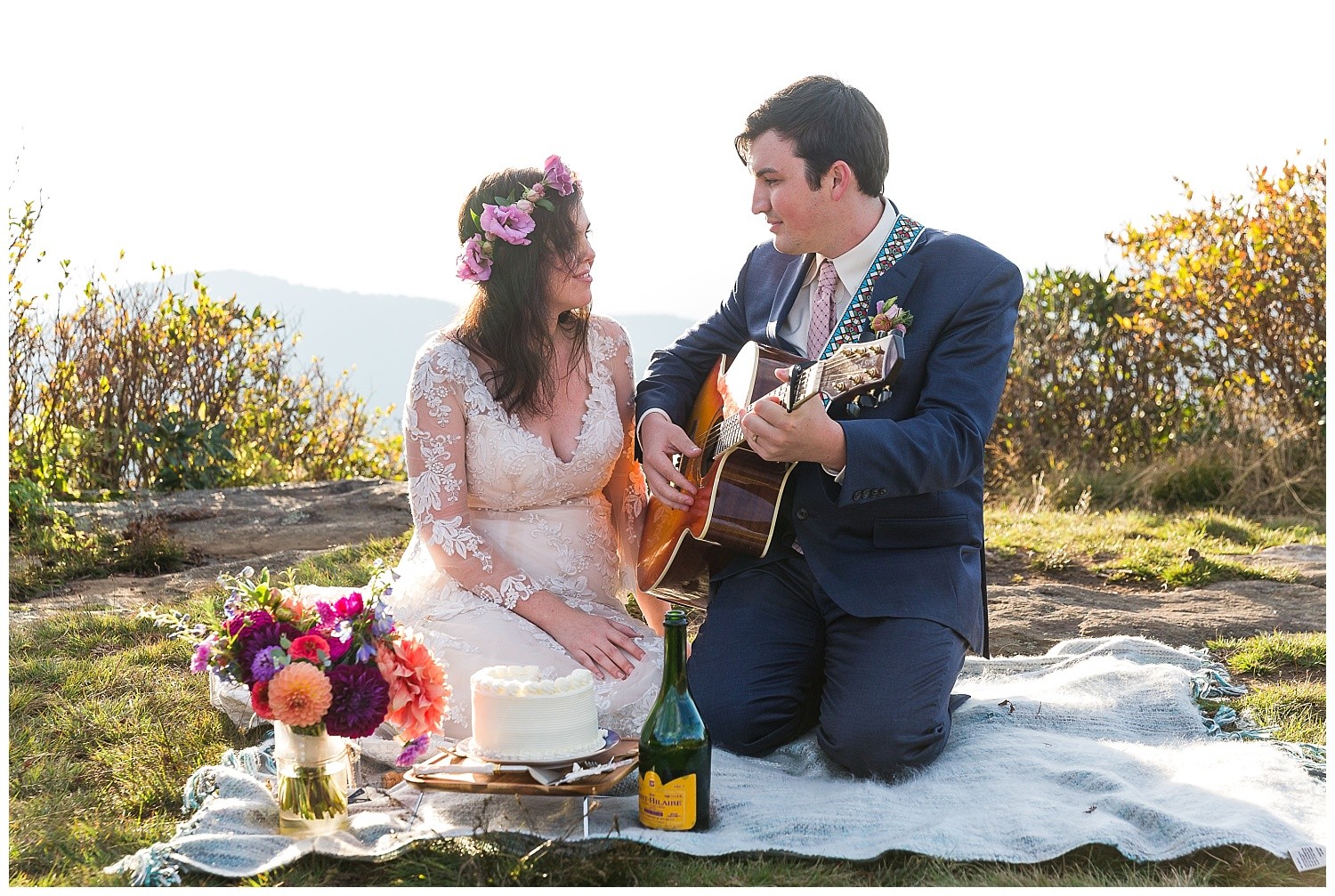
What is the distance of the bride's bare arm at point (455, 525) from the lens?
3557mm

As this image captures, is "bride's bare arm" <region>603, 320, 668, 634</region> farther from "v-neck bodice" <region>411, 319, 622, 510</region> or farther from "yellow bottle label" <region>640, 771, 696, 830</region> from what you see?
"yellow bottle label" <region>640, 771, 696, 830</region>

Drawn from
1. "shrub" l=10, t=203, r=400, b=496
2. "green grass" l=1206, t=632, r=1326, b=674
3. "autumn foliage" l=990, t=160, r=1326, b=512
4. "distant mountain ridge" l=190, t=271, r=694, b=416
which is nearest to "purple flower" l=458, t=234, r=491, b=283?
"green grass" l=1206, t=632, r=1326, b=674

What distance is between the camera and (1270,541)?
6574mm

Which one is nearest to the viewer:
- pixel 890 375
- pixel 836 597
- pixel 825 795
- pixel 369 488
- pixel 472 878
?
pixel 472 878

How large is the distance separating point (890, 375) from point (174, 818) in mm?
2041

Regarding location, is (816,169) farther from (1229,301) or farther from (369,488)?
(1229,301)

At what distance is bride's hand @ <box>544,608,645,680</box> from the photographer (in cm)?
347

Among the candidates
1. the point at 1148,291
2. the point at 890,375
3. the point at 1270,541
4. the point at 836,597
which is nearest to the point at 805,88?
the point at 890,375

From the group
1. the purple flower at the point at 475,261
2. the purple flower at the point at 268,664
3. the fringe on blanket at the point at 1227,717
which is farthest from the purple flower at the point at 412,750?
the fringe on blanket at the point at 1227,717

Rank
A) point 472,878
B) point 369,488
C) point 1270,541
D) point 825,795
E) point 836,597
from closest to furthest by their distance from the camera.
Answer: point 472,878, point 825,795, point 836,597, point 1270,541, point 369,488

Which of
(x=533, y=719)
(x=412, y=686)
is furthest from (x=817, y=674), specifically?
(x=412, y=686)

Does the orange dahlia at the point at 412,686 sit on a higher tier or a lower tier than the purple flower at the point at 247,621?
lower

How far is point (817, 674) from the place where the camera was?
11.9ft

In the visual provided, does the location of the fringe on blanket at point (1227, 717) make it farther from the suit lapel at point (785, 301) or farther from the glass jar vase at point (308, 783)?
the glass jar vase at point (308, 783)
